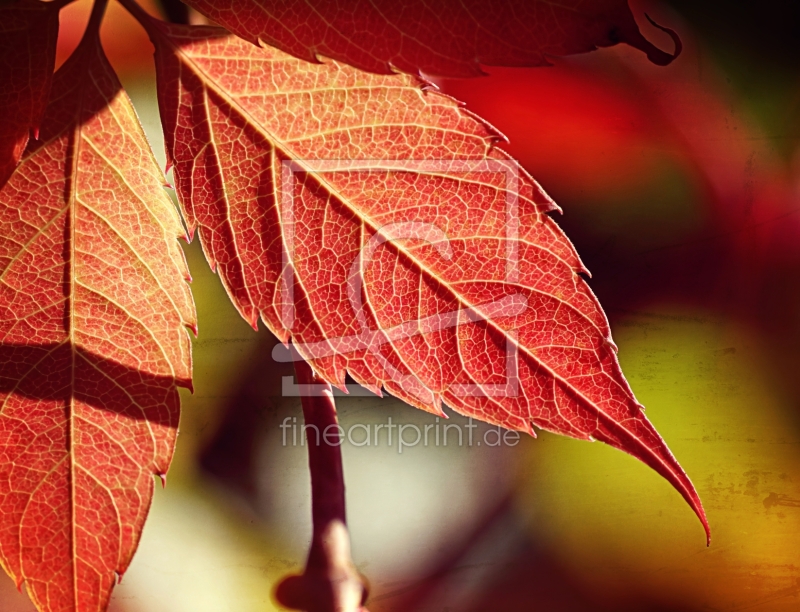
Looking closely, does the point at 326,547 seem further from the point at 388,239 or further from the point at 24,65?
the point at 24,65

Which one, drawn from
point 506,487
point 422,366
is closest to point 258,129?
point 422,366

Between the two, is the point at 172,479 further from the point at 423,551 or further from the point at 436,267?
the point at 436,267

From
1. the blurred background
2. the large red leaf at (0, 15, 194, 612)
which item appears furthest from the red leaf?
the blurred background

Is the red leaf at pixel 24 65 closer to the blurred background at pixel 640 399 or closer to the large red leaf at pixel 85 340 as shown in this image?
the large red leaf at pixel 85 340

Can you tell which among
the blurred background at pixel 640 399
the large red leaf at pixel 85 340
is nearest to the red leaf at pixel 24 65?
the large red leaf at pixel 85 340

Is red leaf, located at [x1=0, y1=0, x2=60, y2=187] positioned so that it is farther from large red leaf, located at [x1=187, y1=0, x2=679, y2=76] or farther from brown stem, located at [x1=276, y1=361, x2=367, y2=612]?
brown stem, located at [x1=276, y1=361, x2=367, y2=612]
